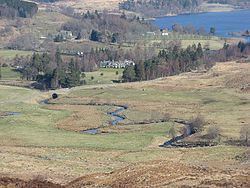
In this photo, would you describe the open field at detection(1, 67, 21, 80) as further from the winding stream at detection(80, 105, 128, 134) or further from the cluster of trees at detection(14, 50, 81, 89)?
the winding stream at detection(80, 105, 128, 134)

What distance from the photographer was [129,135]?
71.8 m

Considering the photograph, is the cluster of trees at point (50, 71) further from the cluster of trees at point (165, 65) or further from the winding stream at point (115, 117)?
the winding stream at point (115, 117)

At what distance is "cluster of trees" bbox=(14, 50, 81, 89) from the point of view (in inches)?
4710

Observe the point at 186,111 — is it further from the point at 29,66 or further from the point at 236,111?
the point at 29,66

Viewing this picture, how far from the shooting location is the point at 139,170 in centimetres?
3644

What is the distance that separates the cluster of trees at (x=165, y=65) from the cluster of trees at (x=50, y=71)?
34.8 ft

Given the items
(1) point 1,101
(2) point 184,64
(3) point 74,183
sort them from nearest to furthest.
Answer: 1. (3) point 74,183
2. (1) point 1,101
3. (2) point 184,64

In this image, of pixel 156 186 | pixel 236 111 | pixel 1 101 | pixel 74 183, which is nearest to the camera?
pixel 156 186

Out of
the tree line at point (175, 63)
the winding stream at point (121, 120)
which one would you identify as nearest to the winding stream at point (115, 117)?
the winding stream at point (121, 120)

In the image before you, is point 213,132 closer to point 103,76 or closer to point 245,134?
point 245,134

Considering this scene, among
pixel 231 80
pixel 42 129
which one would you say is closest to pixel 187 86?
pixel 231 80

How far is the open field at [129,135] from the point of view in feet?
121

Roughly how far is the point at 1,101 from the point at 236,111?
35737mm

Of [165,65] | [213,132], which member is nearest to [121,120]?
[213,132]
